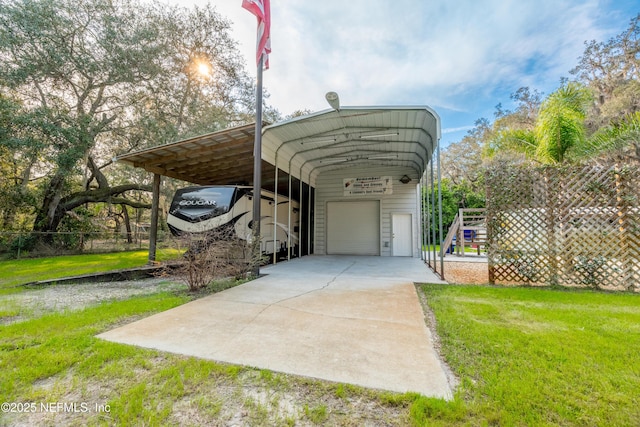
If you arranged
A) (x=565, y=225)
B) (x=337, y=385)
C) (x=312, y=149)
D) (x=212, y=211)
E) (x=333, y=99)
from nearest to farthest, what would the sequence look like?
(x=337, y=385) → (x=565, y=225) → (x=333, y=99) → (x=212, y=211) → (x=312, y=149)

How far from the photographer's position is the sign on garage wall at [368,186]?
1116 cm

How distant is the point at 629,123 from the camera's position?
18.8ft

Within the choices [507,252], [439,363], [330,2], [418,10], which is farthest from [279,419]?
[418,10]

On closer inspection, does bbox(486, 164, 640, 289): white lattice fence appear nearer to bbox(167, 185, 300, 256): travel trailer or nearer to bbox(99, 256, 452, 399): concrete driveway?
bbox(99, 256, 452, 399): concrete driveway

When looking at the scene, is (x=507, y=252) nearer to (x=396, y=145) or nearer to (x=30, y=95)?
(x=396, y=145)

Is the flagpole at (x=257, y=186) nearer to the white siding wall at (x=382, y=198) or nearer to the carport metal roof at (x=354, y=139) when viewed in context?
the carport metal roof at (x=354, y=139)

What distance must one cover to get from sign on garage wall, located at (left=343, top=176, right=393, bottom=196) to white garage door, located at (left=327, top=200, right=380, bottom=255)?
0.42 meters

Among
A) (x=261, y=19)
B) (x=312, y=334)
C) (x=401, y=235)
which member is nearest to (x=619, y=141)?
(x=401, y=235)

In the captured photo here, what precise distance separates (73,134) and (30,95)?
304 centimetres

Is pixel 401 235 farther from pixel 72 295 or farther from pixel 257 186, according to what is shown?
pixel 72 295

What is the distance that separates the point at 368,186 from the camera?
11367 millimetres

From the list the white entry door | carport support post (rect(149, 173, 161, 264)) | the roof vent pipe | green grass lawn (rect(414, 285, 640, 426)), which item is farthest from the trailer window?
the white entry door

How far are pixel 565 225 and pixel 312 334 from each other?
17.3 ft

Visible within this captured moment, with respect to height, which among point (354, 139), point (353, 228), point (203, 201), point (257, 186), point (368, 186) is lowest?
point (353, 228)
